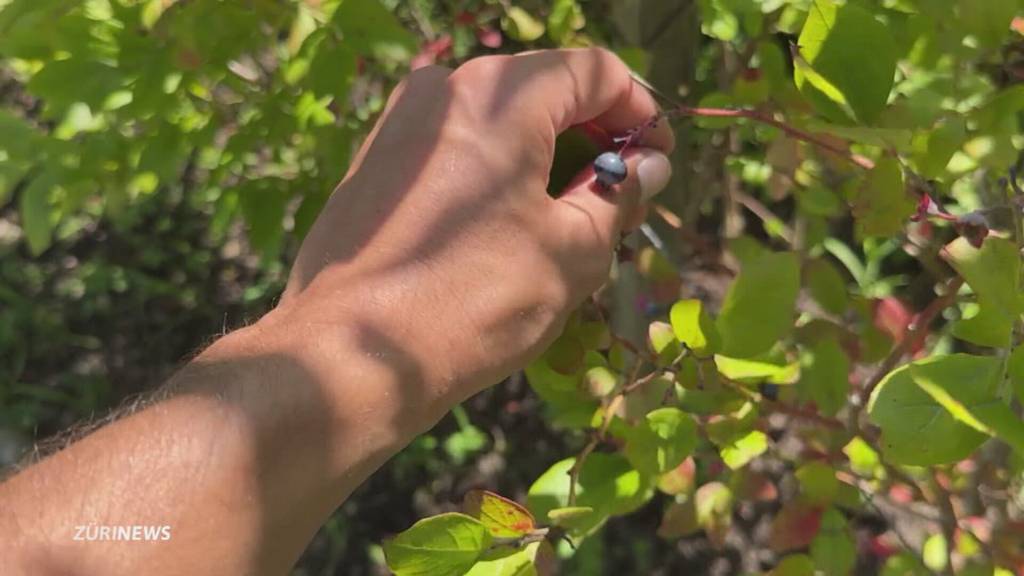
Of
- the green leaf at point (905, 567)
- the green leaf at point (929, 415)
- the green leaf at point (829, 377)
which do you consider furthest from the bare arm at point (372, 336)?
the green leaf at point (905, 567)

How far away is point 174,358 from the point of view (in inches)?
85.5

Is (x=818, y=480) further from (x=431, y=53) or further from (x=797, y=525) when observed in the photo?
(x=431, y=53)

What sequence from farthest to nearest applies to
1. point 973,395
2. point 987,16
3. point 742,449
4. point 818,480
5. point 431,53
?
point 431,53
point 818,480
point 742,449
point 987,16
point 973,395

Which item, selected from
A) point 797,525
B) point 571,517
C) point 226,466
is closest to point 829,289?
point 797,525

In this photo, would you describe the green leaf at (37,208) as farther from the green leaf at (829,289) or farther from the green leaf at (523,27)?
the green leaf at (829,289)

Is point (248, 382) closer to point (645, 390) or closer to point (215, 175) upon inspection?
point (645, 390)

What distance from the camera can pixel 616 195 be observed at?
830 mm

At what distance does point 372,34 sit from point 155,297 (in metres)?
1.57

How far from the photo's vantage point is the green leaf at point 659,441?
0.76 m

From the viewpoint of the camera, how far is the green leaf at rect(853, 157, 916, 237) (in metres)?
0.62

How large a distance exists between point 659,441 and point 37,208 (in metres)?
0.66

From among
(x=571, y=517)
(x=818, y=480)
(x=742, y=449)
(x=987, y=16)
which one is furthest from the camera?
(x=818, y=480)

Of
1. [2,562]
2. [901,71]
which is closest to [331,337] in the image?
[2,562]

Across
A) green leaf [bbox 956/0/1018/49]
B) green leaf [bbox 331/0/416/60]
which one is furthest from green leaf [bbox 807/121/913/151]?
green leaf [bbox 331/0/416/60]
